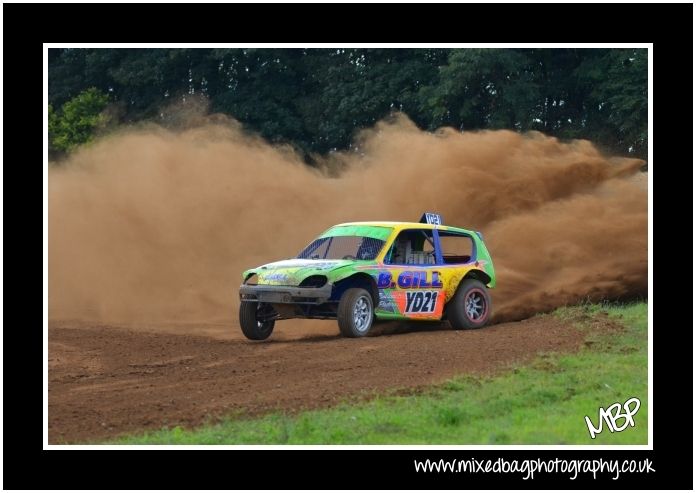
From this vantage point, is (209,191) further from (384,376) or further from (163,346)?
(384,376)

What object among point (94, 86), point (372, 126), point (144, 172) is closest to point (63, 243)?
point (144, 172)

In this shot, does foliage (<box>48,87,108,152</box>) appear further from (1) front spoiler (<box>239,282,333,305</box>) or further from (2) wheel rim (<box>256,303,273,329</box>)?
(1) front spoiler (<box>239,282,333,305</box>)

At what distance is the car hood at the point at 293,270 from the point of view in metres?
16.3

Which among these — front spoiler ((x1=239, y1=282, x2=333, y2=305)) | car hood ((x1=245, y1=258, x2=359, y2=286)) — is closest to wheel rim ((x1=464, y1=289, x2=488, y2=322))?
car hood ((x1=245, y1=258, x2=359, y2=286))

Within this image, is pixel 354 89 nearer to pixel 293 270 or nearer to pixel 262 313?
pixel 262 313

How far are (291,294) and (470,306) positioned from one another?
360 centimetres

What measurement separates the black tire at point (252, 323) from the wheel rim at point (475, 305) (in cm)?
324

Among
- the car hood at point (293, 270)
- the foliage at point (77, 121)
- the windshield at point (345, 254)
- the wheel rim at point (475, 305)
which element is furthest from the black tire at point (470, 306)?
the foliage at point (77, 121)

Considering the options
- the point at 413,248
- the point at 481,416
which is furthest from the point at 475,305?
the point at 481,416

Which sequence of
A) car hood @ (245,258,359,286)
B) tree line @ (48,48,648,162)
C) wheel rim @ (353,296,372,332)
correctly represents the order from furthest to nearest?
tree line @ (48,48,648,162), wheel rim @ (353,296,372,332), car hood @ (245,258,359,286)

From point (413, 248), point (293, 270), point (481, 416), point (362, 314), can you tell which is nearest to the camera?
point (481, 416)

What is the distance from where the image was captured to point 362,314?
1678 centimetres

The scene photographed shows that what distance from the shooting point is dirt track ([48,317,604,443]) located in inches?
494

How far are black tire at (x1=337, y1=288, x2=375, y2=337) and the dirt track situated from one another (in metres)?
0.20
